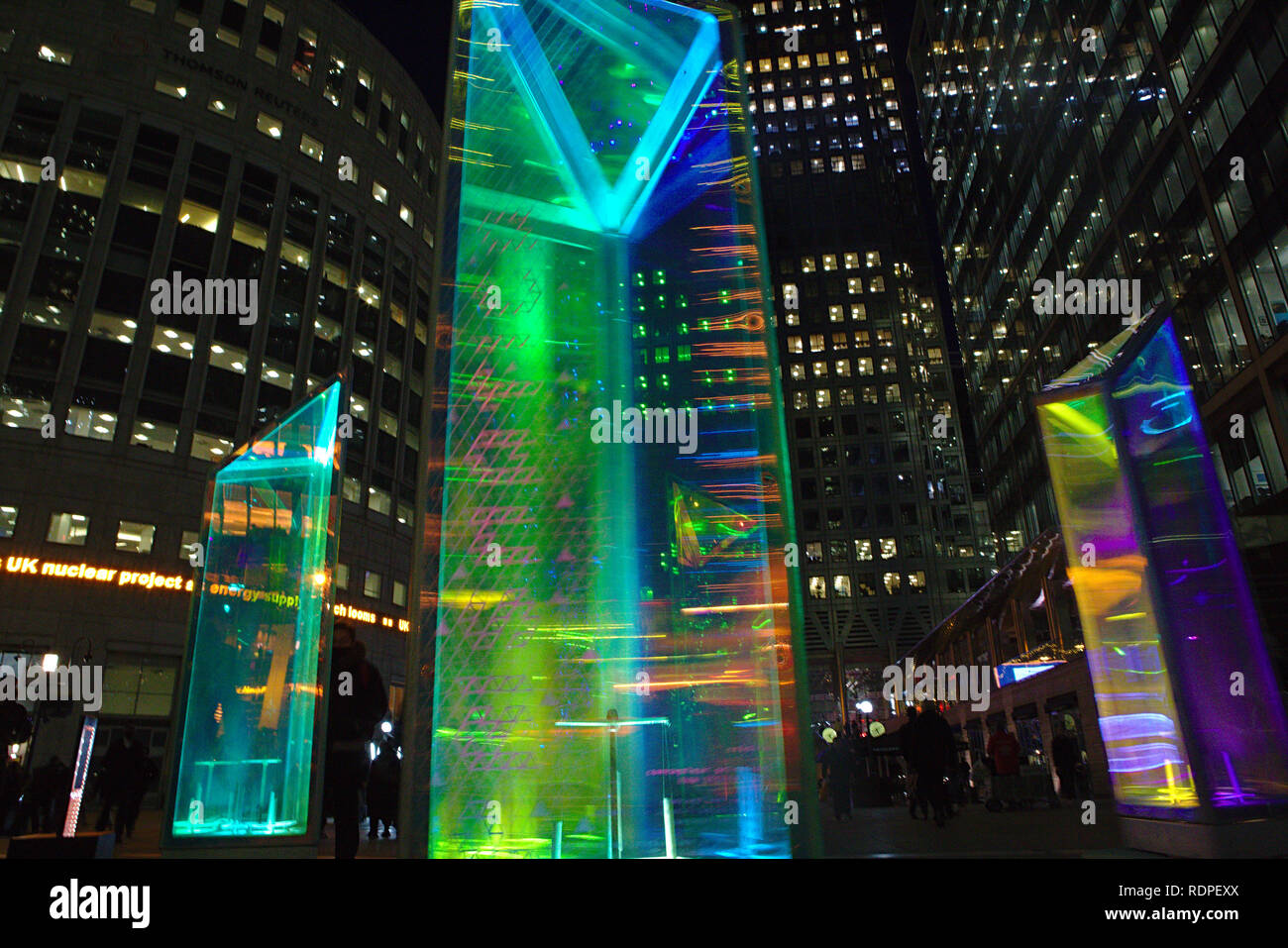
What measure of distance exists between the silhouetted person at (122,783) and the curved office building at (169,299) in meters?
15.1

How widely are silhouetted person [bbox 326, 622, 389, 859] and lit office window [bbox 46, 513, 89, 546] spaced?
2599cm

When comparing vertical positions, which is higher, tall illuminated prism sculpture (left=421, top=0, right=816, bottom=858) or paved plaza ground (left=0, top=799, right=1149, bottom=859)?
tall illuminated prism sculpture (left=421, top=0, right=816, bottom=858)

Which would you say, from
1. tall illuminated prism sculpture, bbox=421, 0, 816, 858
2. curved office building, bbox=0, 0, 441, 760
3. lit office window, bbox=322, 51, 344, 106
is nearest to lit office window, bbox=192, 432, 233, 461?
curved office building, bbox=0, 0, 441, 760

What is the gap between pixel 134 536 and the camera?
2722 centimetres

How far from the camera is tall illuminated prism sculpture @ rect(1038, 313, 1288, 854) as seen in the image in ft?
18.5

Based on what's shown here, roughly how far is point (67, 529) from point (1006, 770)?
3012cm

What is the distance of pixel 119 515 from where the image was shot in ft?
88.7

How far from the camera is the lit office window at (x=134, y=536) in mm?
26906

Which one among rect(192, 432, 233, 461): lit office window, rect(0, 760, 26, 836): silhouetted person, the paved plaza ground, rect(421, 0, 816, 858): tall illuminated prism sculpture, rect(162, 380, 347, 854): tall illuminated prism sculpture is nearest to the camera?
rect(421, 0, 816, 858): tall illuminated prism sculpture

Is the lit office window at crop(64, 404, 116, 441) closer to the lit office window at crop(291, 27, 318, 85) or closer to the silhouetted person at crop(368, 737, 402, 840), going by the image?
the lit office window at crop(291, 27, 318, 85)

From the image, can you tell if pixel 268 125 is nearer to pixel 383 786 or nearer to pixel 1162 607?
pixel 383 786

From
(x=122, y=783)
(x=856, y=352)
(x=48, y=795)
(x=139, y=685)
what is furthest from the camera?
(x=856, y=352)

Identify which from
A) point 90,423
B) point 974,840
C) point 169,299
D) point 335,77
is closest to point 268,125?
point 335,77

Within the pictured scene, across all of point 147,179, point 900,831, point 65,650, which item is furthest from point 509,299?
point 147,179
